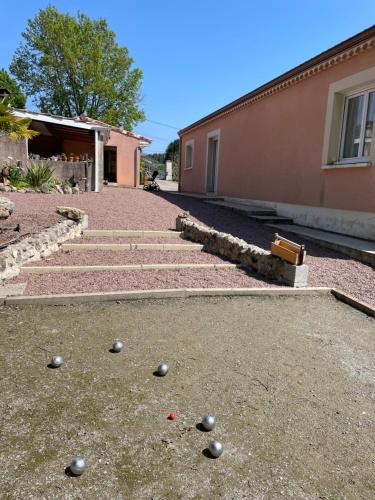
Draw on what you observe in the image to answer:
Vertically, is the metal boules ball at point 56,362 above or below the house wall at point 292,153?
below

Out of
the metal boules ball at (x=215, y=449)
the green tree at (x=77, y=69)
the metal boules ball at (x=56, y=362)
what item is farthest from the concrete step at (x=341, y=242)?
the green tree at (x=77, y=69)

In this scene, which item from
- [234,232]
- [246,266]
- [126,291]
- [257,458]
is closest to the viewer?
[257,458]

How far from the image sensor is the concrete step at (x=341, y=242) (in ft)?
19.7

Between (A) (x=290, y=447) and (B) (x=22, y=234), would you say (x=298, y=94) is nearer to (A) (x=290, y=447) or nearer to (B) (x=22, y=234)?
(B) (x=22, y=234)

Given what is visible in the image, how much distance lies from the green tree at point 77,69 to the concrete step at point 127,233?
29056 millimetres

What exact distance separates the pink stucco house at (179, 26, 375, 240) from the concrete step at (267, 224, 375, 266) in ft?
1.13

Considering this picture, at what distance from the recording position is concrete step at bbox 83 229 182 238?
706 cm

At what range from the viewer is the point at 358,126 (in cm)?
766

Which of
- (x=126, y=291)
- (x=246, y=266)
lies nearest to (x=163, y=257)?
(x=246, y=266)

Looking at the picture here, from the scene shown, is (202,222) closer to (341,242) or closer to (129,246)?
(129,246)

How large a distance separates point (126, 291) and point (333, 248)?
446 centimetres

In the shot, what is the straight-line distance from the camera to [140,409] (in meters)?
2.19

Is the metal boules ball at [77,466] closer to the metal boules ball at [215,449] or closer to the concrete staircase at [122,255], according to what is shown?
the metal boules ball at [215,449]

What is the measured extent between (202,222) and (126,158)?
13998 millimetres
